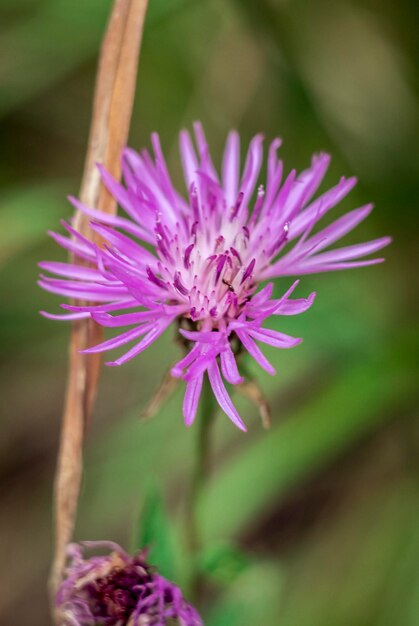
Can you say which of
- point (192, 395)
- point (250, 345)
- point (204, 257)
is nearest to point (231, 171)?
point (204, 257)

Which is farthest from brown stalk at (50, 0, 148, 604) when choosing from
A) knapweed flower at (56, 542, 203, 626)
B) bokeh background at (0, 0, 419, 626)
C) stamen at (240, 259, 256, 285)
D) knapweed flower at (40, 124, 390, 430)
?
bokeh background at (0, 0, 419, 626)

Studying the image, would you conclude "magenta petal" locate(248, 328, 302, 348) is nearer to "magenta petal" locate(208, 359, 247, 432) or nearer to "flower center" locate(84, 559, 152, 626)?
"magenta petal" locate(208, 359, 247, 432)

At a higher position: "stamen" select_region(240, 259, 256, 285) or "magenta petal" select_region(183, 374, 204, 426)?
"stamen" select_region(240, 259, 256, 285)

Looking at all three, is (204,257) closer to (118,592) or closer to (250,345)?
(250,345)

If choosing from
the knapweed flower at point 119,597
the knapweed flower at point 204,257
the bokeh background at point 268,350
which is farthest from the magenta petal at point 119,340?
the bokeh background at point 268,350

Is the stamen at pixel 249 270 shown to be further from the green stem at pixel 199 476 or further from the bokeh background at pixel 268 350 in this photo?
the bokeh background at pixel 268 350

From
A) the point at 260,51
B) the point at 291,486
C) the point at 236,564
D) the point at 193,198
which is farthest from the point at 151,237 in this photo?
the point at 260,51
